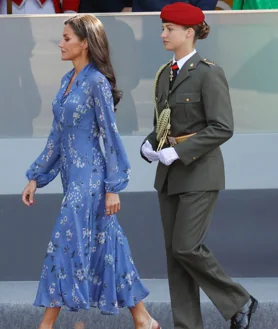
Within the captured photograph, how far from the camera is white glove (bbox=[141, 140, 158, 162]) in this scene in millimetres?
5809

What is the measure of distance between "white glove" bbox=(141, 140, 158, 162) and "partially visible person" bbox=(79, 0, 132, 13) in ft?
6.31

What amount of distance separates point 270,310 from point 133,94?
170cm

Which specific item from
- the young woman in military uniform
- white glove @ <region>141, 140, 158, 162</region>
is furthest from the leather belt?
white glove @ <region>141, 140, 158, 162</region>

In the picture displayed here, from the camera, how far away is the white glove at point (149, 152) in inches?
229

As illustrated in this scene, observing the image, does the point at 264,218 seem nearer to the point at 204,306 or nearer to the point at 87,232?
the point at 204,306

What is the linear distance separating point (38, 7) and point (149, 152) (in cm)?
218

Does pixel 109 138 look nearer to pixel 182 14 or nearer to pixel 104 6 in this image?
pixel 182 14

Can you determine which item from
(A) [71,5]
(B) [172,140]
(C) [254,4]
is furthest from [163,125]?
(A) [71,5]

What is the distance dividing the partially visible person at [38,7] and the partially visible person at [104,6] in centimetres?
7

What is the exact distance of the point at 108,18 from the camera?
289 inches

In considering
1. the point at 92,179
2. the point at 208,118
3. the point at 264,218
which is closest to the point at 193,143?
the point at 208,118

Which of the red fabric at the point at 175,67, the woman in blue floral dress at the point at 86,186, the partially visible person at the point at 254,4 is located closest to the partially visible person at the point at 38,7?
the partially visible person at the point at 254,4

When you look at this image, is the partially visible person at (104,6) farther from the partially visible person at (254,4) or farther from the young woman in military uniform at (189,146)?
the young woman in military uniform at (189,146)

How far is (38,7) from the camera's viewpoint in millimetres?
7652
